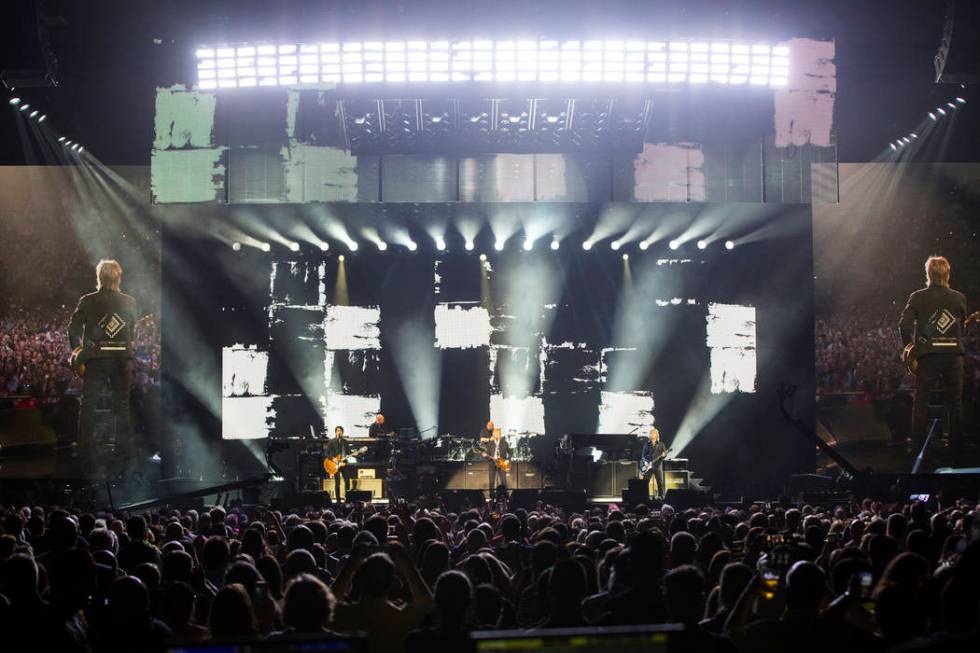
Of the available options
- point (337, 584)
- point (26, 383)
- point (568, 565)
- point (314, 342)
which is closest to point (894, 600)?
point (568, 565)

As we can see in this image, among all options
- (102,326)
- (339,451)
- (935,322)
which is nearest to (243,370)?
(102,326)

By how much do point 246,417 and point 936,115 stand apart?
52.6ft

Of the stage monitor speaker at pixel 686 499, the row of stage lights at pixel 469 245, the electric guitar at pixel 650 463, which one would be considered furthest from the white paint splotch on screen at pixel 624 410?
the stage monitor speaker at pixel 686 499

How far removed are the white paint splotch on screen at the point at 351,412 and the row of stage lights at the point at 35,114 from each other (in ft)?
A: 24.8

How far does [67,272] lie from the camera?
2169 centimetres

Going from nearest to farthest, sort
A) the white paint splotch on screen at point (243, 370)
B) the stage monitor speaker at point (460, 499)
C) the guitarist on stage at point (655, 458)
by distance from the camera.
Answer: the stage monitor speaker at point (460, 499)
the guitarist on stage at point (655, 458)
the white paint splotch on screen at point (243, 370)

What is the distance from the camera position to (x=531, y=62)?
1695 centimetres

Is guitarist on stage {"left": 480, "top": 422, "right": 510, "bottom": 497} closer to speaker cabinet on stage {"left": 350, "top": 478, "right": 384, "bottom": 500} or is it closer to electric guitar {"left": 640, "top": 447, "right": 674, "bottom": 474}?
speaker cabinet on stage {"left": 350, "top": 478, "right": 384, "bottom": 500}

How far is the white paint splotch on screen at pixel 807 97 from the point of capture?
18766 millimetres

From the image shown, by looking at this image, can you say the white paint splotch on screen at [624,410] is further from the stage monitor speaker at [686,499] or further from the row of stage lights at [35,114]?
the row of stage lights at [35,114]

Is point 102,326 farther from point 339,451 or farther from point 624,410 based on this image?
point 624,410

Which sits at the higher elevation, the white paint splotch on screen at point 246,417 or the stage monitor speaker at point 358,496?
the white paint splotch on screen at point 246,417

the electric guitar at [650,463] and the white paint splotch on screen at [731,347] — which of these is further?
the white paint splotch on screen at [731,347]

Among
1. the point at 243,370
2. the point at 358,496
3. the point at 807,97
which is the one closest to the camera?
the point at 358,496
